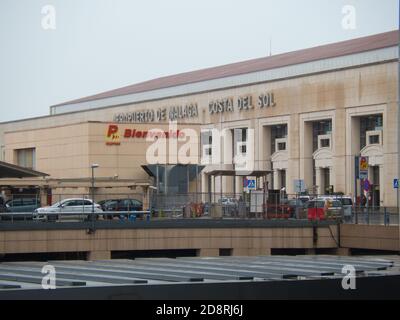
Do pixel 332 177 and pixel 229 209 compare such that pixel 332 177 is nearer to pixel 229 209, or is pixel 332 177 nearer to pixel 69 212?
pixel 229 209

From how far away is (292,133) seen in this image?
83.9 meters

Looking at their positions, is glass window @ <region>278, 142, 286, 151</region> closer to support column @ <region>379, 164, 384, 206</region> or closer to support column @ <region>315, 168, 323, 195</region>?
support column @ <region>315, 168, 323, 195</region>

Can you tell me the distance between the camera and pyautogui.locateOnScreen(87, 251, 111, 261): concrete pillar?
1415 inches

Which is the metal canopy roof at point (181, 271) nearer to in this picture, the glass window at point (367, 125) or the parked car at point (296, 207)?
the parked car at point (296, 207)

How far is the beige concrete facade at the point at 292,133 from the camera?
71.6 metres

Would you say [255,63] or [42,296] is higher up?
[255,63]

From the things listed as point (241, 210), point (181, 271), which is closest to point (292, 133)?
point (241, 210)

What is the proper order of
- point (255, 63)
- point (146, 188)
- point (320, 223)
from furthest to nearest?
point (255, 63) → point (146, 188) → point (320, 223)

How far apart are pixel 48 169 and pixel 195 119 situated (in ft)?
63.0

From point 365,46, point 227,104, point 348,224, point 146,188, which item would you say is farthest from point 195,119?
point 348,224

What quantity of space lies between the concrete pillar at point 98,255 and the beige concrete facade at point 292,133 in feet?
110

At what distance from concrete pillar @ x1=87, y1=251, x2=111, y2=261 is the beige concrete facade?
33.7m
